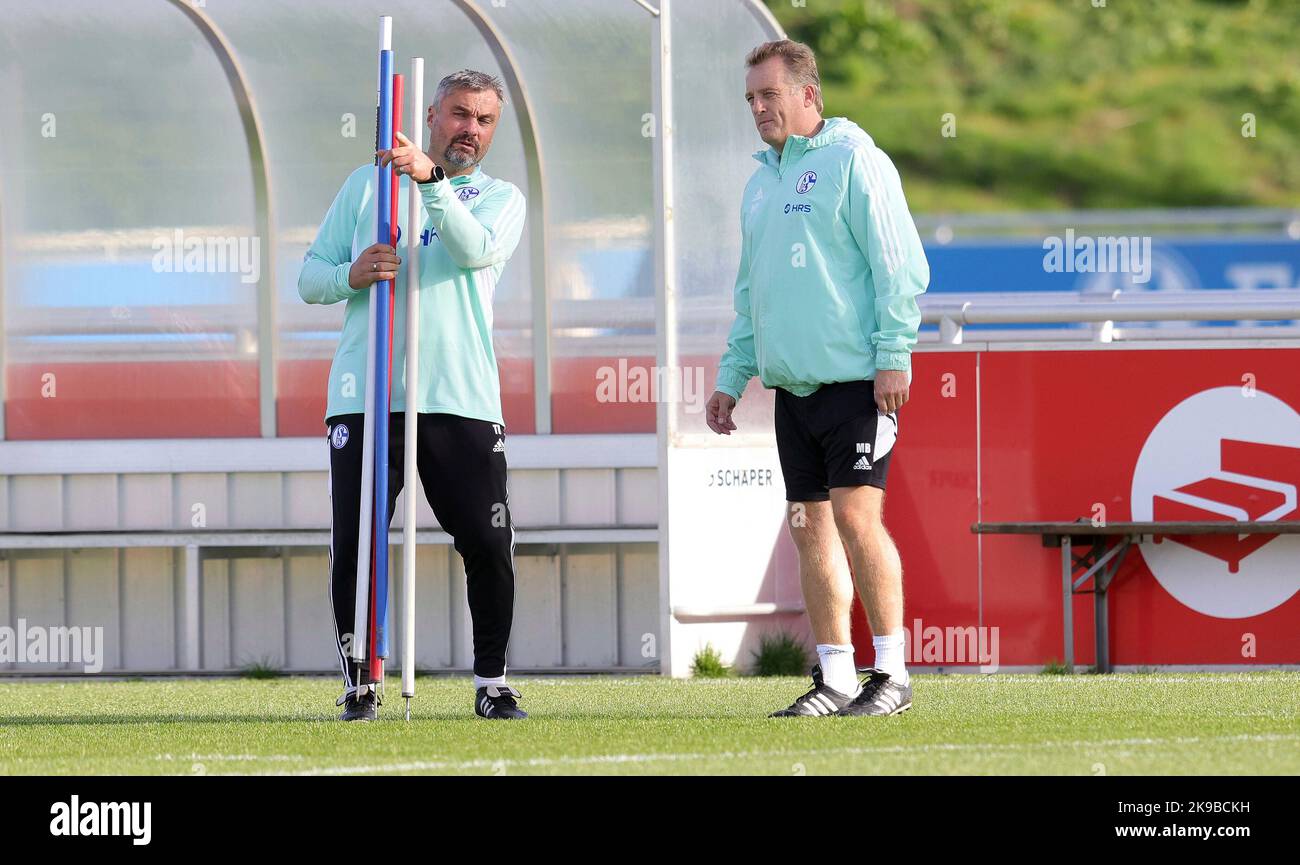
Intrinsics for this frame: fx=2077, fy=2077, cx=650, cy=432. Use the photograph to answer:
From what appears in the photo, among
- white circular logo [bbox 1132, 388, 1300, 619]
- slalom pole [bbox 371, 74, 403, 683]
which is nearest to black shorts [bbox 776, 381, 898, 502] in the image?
slalom pole [bbox 371, 74, 403, 683]

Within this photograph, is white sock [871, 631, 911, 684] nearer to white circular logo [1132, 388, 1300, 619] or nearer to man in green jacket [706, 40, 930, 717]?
man in green jacket [706, 40, 930, 717]

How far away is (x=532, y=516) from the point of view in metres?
9.00

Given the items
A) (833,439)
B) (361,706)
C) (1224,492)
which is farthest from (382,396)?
(1224,492)

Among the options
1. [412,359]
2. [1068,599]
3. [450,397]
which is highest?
[412,359]

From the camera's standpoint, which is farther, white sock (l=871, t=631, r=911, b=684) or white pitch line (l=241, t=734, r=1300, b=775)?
white sock (l=871, t=631, r=911, b=684)

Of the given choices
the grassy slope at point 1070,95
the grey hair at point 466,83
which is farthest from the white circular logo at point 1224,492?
the grassy slope at point 1070,95

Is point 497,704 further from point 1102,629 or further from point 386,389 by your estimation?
point 1102,629

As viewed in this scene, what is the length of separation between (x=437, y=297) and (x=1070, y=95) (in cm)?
4143

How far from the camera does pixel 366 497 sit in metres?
5.88

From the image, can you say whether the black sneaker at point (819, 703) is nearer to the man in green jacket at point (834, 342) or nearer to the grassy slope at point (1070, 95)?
the man in green jacket at point (834, 342)

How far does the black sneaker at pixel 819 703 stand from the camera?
19.3 feet

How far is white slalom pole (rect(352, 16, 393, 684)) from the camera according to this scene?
5836 mm

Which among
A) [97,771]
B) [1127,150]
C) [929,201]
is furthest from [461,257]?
[1127,150]
